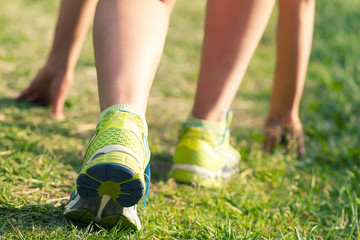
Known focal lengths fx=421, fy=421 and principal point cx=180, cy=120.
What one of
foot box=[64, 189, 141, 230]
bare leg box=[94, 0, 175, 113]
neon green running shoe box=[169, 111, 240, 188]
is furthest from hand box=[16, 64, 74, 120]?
foot box=[64, 189, 141, 230]

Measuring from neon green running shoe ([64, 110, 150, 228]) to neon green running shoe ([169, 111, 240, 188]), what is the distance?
48 centimetres

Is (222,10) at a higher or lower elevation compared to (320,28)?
higher

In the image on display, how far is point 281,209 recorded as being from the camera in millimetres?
1583

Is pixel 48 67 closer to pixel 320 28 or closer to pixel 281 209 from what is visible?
pixel 281 209

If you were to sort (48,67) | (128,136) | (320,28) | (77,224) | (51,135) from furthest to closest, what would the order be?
1. (320,28)
2. (48,67)
3. (51,135)
4. (77,224)
5. (128,136)

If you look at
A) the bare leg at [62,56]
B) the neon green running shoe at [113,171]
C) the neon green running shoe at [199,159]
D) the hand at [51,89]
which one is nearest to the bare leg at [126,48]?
the neon green running shoe at [113,171]

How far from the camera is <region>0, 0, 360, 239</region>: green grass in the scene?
4.27 ft

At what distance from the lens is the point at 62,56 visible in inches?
80.4

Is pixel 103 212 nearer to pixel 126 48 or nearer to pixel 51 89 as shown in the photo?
pixel 126 48

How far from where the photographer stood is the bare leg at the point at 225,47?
157cm

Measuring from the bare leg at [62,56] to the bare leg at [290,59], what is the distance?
93 cm

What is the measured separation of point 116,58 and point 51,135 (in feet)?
2.91

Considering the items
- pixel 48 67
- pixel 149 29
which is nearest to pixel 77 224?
pixel 149 29

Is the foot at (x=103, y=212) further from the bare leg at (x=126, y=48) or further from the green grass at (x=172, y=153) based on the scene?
the bare leg at (x=126, y=48)
